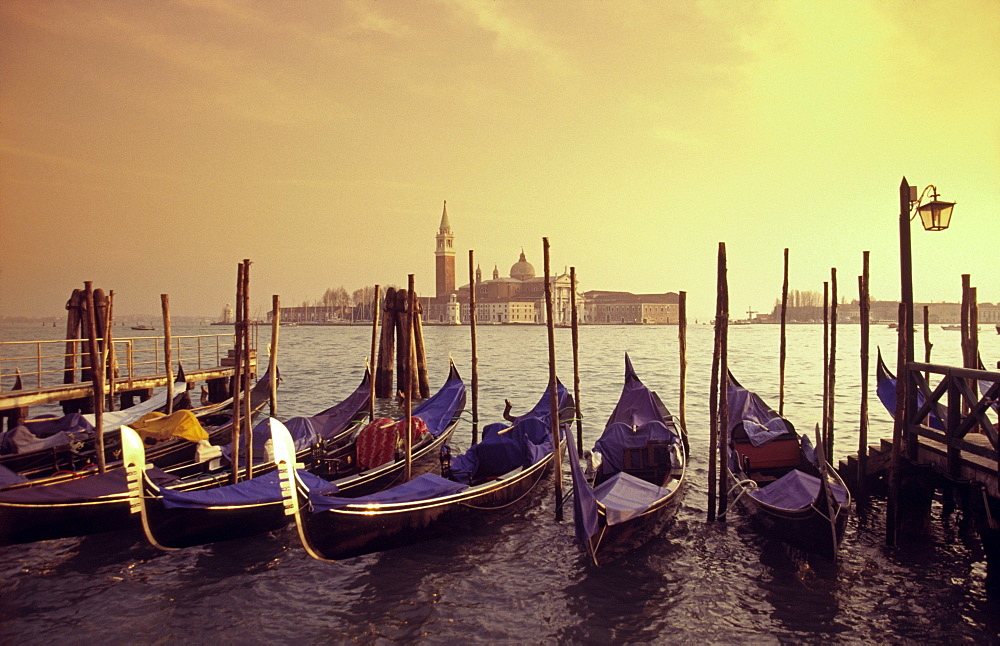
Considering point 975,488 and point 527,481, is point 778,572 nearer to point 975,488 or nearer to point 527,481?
point 975,488

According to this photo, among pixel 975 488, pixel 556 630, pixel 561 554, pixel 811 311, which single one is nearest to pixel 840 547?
pixel 975 488

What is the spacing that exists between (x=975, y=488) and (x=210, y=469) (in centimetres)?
724

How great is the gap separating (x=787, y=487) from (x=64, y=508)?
615 centimetres

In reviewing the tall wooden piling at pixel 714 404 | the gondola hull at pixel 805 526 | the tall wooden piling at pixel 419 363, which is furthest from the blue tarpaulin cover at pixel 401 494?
the tall wooden piling at pixel 419 363

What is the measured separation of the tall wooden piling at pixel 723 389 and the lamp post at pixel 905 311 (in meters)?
1.34

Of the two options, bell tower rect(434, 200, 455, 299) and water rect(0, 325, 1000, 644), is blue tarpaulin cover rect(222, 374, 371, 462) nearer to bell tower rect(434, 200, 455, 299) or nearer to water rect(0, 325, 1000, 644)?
water rect(0, 325, 1000, 644)

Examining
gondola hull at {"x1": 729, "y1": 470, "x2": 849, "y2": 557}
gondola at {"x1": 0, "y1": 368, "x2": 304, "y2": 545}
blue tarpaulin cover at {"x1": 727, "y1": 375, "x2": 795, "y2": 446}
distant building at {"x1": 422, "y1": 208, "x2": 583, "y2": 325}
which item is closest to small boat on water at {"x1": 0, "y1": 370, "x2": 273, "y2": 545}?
gondola at {"x1": 0, "y1": 368, "x2": 304, "y2": 545}

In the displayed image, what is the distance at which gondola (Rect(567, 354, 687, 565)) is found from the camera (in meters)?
4.93

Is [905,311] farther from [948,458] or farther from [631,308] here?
[631,308]

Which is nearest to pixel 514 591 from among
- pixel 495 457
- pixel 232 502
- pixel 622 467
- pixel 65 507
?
pixel 495 457

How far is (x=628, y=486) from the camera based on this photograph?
5734mm

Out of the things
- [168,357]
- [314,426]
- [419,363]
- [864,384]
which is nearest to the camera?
[864,384]

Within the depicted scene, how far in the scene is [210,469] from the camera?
718cm

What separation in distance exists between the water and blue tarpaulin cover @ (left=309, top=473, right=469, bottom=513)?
0.52 meters
